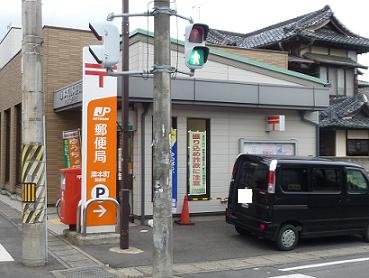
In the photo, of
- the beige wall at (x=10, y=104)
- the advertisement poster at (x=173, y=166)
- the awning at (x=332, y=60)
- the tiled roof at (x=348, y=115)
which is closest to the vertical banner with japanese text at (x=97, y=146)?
the advertisement poster at (x=173, y=166)

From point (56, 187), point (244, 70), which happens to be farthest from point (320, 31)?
point (56, 187)

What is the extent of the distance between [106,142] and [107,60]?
3860 millimetres

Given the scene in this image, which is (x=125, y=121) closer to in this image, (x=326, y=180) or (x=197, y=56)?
(x=197, y=56)

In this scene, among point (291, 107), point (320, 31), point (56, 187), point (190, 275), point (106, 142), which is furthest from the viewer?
point (320, 31)

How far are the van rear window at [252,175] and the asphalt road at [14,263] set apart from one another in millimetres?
4262

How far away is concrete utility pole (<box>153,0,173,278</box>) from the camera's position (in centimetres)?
698

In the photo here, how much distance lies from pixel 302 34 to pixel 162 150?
2282 centimetres

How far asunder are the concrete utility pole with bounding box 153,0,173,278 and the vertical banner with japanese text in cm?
330

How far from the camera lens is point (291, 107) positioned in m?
14.2

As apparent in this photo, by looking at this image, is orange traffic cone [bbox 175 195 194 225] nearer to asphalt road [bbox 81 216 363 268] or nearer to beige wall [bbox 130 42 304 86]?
asphalt road [bbox 81 216 363 268]

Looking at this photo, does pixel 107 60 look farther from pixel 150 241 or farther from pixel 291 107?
pixel 291 107

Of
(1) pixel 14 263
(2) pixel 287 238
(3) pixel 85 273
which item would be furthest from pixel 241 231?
(1) pixel 14 263

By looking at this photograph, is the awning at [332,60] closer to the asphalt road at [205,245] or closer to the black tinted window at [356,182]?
the black tinted window at [356,182]

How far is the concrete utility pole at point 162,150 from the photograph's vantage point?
698cm
